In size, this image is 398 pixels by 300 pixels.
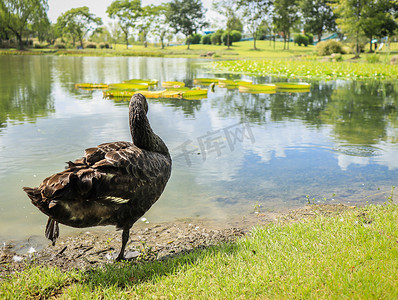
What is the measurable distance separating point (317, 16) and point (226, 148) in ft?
230

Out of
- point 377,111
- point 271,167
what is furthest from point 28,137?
point 377,111

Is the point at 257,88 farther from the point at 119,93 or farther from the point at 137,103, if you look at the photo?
the point at 137,103

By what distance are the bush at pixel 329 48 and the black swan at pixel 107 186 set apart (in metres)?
43.4

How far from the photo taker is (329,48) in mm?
43375

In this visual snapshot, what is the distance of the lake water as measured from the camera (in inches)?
210

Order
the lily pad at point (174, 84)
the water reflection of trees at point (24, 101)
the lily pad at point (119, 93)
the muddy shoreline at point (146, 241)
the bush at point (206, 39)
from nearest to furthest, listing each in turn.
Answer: the muddy shoreline at point (146, 241), the water reflection of trees at point (24, 101), the lily pad at point (119, 93), the lily pad at point (174, 84), the bush at point (206, 39)

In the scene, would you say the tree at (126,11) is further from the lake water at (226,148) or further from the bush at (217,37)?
the lake water at (226,148)

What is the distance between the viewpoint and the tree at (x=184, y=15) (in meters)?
90.4

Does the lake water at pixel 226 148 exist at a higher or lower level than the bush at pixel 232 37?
lower

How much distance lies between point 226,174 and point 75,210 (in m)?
3.48

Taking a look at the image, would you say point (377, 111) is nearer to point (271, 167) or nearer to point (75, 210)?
point (271, 167)

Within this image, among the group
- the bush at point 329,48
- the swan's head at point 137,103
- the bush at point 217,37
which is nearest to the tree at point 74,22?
the bush at point 217,37

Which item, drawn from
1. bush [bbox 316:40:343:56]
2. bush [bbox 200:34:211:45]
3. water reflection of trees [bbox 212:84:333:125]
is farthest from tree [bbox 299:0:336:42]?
water reflection of trees [bbox 212:84:333:125]

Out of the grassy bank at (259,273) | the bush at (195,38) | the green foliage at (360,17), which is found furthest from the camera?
the bush at (195,38)
